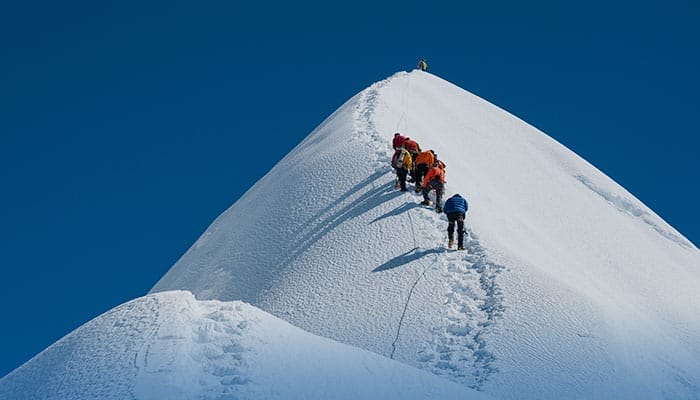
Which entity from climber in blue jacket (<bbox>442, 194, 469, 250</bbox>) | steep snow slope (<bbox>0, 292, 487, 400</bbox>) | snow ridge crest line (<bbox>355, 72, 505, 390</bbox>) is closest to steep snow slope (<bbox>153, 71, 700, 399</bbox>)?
snow ridge crest line (<bbox>355, 72, 505, 390</bbox>)

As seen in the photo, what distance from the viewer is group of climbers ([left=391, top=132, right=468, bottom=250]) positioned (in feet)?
58.5

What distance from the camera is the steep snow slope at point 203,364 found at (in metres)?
11.5

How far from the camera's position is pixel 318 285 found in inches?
701

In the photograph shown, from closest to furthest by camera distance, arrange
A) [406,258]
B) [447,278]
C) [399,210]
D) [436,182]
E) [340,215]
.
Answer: [447,278], [406,258], [436,182], [399,210], [340,215]

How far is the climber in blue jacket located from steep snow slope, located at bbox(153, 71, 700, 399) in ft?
1.48

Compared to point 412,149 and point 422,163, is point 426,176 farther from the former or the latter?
point 412,149

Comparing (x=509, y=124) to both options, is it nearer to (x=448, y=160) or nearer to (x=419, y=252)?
(x=448, y=160)

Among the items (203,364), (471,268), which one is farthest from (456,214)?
(203,364)

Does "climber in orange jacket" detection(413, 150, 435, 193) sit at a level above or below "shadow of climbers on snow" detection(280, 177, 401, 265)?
above

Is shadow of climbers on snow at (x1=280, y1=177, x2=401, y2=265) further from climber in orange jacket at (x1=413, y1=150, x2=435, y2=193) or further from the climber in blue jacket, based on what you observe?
the climber in blue jacket

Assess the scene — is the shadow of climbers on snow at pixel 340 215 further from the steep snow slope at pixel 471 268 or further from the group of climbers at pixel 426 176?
the group of climbers at pixel 426 176

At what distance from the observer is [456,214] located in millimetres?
17688

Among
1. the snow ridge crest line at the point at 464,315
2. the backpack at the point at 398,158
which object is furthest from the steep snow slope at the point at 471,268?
the backpack at the point at 398,158

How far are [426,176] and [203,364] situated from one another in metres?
9.44
